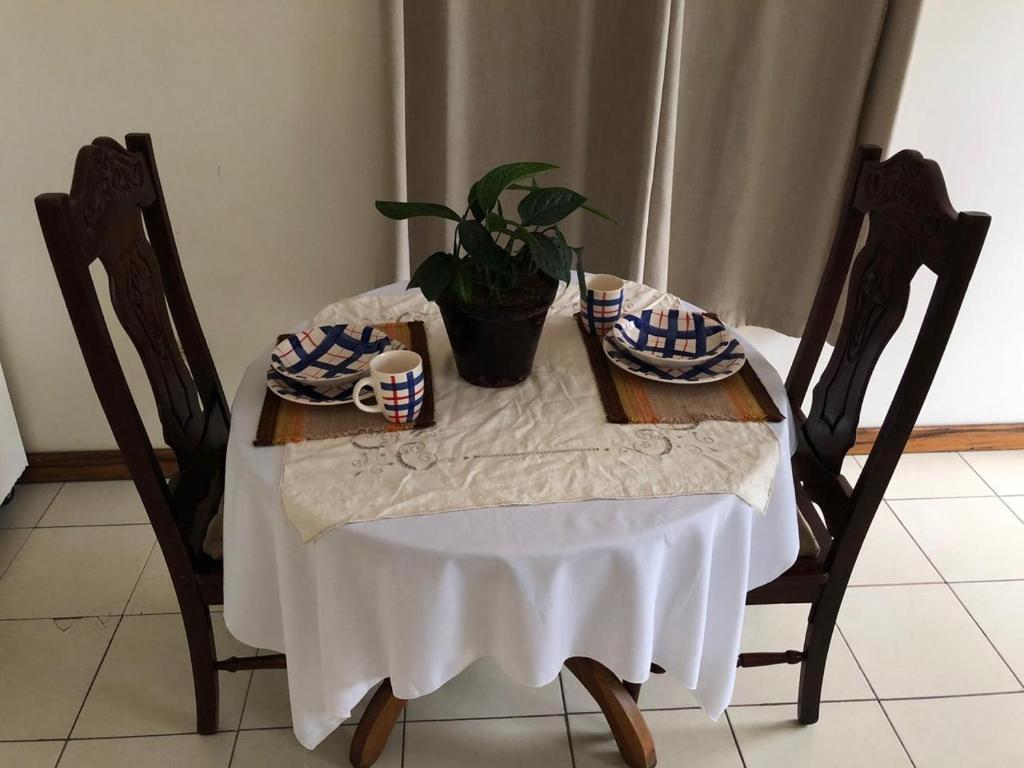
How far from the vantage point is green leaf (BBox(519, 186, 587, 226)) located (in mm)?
1183

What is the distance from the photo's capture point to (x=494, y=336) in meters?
1.24

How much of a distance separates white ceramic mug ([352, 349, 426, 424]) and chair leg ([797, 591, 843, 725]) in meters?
0.77

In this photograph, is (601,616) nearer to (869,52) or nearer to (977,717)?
(977,717)

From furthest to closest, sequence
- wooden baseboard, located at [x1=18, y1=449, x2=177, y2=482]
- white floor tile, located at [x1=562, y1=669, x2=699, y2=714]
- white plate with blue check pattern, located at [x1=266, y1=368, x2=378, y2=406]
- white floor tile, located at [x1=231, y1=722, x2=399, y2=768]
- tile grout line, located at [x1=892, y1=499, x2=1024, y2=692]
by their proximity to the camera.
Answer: wooden baseboard, located at [x1=18, y1=449, x2=177, y2=482]
tile grout line, located at [x1=892, y1=499, x2=1024, y2=692]
white floor tile, located at [x1=562, y1=669, x2=699, y2=714]
white floor tile, located at [x1=231, y1=722, x2=399, y2=768]
white plate with blue check pattern, located at [x1=266, y1=368, x2=378, y2=406]

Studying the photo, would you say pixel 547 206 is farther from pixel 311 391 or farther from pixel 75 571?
pixel 75 571

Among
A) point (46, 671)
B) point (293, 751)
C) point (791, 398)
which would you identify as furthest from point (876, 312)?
point (46, 671)

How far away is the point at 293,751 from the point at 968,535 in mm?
1692

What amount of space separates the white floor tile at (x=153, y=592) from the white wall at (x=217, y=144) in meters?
0.51

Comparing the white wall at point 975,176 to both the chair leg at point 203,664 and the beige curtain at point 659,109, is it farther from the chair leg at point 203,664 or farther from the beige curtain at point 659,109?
the chair leg at point 203,664

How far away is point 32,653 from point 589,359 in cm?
133

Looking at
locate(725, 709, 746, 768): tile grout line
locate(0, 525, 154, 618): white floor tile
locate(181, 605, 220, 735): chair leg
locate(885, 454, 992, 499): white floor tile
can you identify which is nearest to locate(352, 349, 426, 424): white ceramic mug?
locate(181, 605, 220, 735): chair leg

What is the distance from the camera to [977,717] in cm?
164

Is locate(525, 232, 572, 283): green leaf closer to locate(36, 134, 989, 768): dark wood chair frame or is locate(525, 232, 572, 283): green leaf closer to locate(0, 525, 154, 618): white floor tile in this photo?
locate(36, 134, 989, 768): dark wood chair frame

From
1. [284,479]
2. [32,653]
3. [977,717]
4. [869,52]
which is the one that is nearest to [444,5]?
[869,52]
